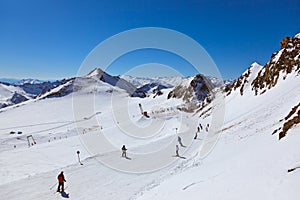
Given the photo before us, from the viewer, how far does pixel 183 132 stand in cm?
4125

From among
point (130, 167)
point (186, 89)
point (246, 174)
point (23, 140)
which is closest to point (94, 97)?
point (186, 89)

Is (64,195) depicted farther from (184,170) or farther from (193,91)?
(193,91)

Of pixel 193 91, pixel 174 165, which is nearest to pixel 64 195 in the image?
pixel 174 165

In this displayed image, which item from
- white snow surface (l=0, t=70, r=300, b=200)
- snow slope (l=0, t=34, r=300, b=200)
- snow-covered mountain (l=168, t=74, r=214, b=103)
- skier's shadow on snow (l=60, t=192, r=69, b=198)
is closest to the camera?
white snow surface (l=0, t=70, r=300, b=200)

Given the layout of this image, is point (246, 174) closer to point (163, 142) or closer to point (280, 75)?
point (163, 142)

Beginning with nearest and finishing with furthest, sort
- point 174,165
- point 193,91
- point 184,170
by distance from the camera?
point 184,170, point 174,165, point 193,91

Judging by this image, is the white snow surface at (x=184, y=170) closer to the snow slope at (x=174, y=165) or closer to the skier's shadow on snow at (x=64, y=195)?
the snow slope at (x=174, y=165)

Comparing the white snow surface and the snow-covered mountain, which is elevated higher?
the snow-covered mountain

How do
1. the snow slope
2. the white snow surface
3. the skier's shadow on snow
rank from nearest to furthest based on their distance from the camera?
the white snow surface, the snow slope, the skier's shadow on snow

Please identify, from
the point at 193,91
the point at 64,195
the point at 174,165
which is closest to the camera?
the point at 64,195

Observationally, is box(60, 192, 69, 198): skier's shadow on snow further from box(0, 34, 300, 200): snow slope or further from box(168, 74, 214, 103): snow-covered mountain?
box(168, 74, 214, 103): snow-covered mountain

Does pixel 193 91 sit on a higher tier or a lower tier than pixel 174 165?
higher

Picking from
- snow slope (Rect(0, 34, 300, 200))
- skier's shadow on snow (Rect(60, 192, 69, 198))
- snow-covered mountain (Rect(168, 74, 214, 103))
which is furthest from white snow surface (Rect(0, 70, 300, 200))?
snow-covered mountain (Rect(168, 74, 214, 103))

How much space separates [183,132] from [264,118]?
1643cm
